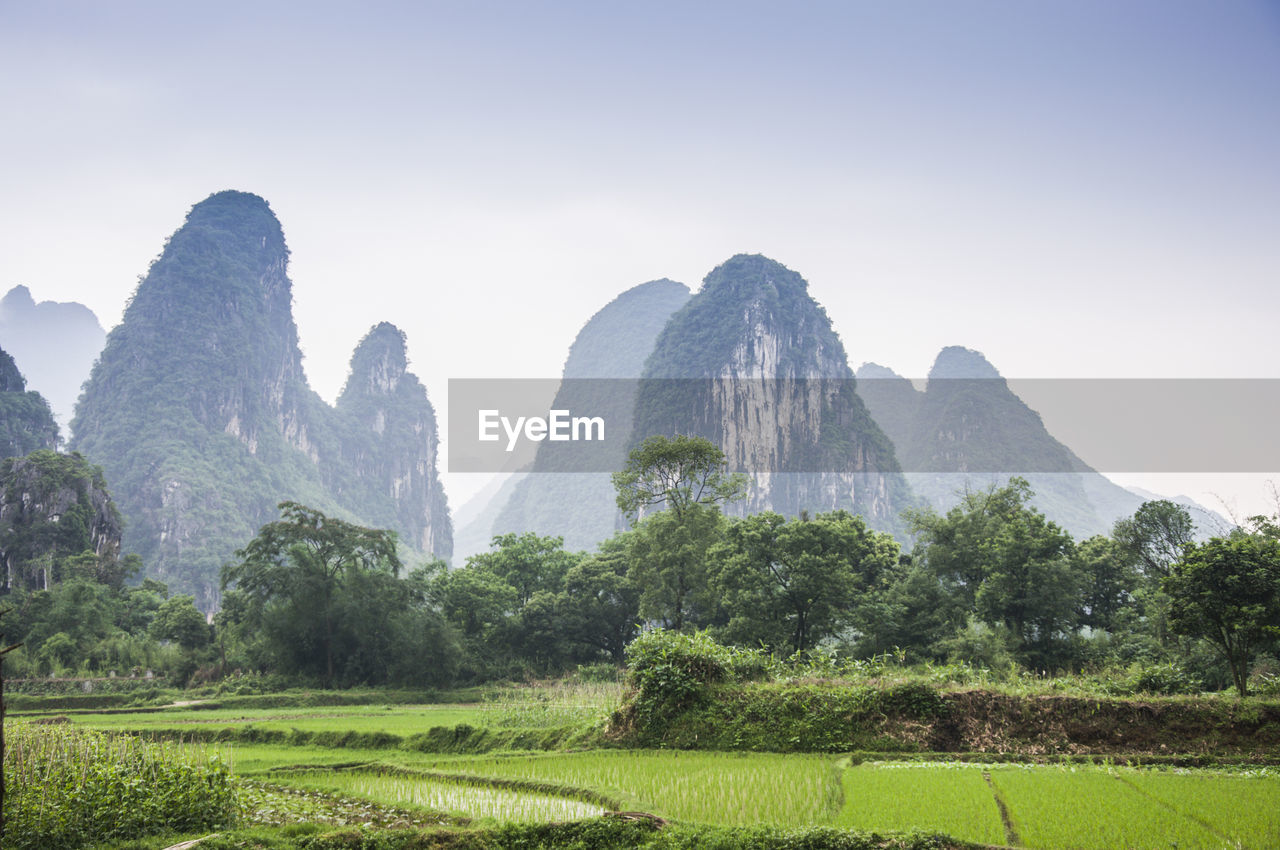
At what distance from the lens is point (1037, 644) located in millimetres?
24516

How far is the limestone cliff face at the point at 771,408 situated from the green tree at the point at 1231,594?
8765cm

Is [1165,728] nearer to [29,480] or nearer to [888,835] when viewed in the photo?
[888,835]

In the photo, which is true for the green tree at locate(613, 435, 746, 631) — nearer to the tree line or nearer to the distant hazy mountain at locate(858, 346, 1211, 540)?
the tree line

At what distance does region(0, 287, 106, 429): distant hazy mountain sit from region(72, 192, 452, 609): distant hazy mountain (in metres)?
57.0

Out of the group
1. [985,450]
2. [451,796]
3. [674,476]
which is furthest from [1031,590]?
[985,450]

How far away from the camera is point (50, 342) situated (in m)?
151

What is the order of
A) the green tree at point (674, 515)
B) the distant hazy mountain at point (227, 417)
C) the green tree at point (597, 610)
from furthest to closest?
the distant hazy mountain at point (227, 417)
the green tree at point (597, 610)
the green tree at point (674, 515)

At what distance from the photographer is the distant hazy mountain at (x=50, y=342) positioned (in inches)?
5733

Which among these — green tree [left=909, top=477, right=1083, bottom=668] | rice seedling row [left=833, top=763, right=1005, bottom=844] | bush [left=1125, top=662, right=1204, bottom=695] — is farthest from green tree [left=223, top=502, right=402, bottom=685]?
bush [left=1125, top=662, right=1204, bottom=695]

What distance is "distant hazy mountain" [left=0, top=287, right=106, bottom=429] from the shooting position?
146 m

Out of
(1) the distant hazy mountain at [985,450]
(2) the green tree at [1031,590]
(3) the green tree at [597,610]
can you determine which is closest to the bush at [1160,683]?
(2) the green tree at [1031,590]

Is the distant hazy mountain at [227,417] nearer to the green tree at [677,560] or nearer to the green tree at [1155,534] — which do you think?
the green tree at [677,560]

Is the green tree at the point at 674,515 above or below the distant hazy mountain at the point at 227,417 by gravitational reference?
below

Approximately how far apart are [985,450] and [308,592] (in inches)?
4596
